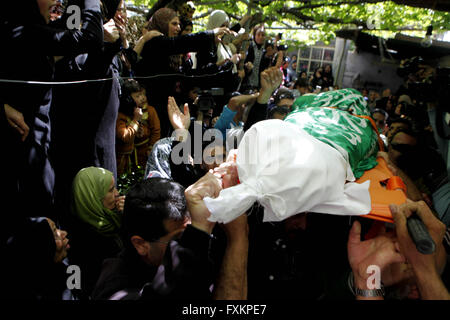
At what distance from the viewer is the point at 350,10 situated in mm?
7961

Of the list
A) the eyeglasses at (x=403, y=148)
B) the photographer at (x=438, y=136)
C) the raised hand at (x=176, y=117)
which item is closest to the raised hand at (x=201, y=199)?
the raised hand at (x=176, y=117)

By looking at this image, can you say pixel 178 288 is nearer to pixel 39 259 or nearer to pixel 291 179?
pixel 291 179

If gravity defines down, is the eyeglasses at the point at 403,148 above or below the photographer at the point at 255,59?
below

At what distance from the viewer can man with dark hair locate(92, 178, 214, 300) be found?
1.17m

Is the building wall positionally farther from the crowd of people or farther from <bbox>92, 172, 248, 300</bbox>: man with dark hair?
<bbox>92, 172, 248, 300</bbox>: man with dark hair

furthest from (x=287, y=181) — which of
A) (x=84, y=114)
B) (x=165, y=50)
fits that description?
(x=165, y=50)

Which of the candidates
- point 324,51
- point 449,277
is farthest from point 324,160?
point 324,51

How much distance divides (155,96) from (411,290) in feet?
9.55

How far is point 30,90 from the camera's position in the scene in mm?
1672

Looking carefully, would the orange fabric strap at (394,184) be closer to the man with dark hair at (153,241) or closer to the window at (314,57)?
the man with dark hair at (153,241)

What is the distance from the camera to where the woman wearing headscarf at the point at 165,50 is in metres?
2.82

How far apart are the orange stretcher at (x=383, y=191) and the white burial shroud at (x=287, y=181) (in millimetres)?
69

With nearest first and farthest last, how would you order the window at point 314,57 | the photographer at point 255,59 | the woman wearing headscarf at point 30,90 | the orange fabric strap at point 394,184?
Answer: the orange fabric strap at point 394,184
the woman wearing headscarf at point 30,90
the photographer at point 255,59
the window at point 314,57

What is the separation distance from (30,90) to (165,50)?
1.46 m
